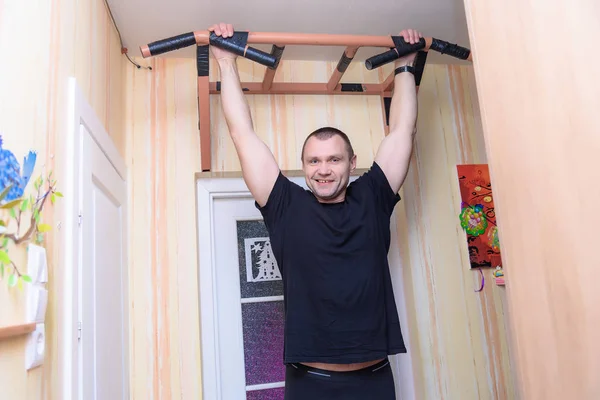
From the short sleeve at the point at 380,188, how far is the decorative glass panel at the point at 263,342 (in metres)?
0.84

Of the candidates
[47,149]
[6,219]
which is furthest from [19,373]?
[47,149]

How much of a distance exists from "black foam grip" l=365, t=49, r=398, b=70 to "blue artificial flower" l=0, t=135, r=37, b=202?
1203mm

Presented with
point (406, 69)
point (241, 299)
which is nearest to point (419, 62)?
point (406, 69)

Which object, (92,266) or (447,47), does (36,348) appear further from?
(447,47)

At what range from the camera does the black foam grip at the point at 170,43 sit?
166 cm

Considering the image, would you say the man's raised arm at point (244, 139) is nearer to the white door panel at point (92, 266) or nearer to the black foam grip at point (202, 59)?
the black foam grip at point (202, 59)

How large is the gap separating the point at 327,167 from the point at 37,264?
0.99 m

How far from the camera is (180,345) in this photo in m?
2.09

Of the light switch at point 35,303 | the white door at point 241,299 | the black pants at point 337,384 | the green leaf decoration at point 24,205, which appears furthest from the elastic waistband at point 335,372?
the green leaf decoration at point 24,205

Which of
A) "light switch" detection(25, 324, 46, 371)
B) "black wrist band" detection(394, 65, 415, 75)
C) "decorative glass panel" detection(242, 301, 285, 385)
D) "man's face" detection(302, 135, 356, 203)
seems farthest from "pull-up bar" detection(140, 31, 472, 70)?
"decorative glass panel" detection(242, 301, 285, 385)

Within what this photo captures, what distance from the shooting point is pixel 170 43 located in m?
1.67

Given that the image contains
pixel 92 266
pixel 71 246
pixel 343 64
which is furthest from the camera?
pixel 343 64

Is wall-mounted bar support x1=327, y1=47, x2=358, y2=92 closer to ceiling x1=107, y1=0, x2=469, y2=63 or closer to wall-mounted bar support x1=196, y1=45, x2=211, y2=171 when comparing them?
ceiling x1=107, y1=0, x2=469, y2=63

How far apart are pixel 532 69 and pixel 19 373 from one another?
1.09 meters
